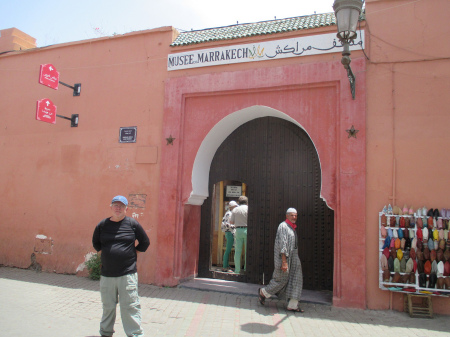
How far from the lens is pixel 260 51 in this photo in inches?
253

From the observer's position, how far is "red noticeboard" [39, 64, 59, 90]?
7.32 meters

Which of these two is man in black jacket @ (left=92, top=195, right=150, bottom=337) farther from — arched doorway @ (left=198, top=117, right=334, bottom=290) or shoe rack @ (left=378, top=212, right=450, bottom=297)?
shoe rack @ (left=378, top=212, right=450, bottom=297)

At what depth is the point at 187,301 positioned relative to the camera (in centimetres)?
572

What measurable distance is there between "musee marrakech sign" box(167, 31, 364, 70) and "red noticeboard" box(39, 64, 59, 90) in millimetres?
2453

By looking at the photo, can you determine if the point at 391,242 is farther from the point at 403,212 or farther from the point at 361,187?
the point at 361,187

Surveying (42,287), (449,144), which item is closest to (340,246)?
(449,144)

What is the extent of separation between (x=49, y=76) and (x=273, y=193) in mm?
4982

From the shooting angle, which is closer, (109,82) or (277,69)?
(277,69)

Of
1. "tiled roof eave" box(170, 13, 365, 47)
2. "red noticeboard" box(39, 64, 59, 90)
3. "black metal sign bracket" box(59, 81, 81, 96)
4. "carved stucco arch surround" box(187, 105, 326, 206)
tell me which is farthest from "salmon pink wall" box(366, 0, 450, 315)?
"red noticeboard" box(39, 64, 59, 90)

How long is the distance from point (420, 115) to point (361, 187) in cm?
133

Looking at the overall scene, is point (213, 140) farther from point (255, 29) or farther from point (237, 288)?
point (237, 288)

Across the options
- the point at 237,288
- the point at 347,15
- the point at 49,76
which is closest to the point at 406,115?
the point at 347,15

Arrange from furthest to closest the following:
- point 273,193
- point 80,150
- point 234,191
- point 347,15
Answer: point 234,191, point 80,150, point 273,193, point 347,15

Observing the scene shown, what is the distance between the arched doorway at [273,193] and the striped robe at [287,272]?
3.55ft
